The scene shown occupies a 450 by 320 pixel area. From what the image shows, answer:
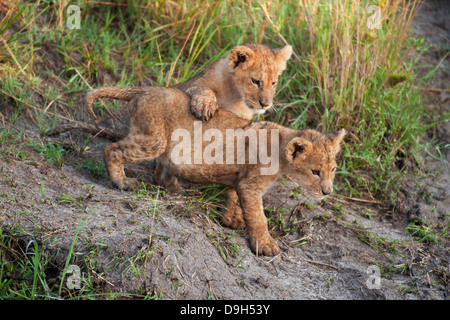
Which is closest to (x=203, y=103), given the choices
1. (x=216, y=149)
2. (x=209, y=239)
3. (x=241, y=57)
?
(x=216, y=149)

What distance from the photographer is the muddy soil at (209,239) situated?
382 centimetres

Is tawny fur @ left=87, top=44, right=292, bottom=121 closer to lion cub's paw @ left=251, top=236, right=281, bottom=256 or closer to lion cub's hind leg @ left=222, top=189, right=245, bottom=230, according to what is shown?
lion cub's hind leg @ left=222, top=189, right=245, bottom=230

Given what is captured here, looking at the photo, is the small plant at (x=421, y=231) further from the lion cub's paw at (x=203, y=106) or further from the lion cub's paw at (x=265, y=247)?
the lion cub's paw at (x=203, y=106)

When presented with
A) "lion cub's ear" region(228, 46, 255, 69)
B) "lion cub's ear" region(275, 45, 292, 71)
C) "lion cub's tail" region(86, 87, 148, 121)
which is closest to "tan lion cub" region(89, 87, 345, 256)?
"lion cub's tail" region(86, 87, 148, 121)

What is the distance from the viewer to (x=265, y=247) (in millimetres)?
4578

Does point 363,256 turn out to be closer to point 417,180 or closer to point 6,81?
point 417,180

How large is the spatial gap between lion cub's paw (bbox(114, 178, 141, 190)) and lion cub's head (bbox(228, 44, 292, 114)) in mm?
1441

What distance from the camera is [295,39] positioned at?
6.68 metres

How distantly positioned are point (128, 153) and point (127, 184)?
0.29m

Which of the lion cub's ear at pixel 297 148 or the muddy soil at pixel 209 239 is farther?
the lion cub's ear at pixel 297 148

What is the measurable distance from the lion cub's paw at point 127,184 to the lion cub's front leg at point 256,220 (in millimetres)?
993

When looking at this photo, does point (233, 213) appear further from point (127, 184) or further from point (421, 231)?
point (421, 231)

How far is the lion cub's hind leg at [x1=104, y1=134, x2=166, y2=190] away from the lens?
4898 mm

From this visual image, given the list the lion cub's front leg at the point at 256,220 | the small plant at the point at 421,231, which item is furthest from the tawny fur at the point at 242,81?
the small plant at the point at 421,231
